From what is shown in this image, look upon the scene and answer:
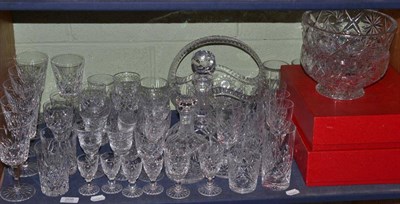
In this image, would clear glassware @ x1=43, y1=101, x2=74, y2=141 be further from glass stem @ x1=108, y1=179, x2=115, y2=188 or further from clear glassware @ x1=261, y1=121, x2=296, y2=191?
clear glassware @ x1=261, y1=121, x2=296, y2=191

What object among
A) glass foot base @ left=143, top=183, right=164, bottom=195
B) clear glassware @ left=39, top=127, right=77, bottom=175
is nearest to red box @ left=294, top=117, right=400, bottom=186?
glass foot base @ left=143, top=183, right=164, bottom=195

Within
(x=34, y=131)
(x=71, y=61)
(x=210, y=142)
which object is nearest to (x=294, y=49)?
→ (x=210, y=142)

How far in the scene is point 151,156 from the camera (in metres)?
1.67

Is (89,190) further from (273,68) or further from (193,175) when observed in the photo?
(273,68)

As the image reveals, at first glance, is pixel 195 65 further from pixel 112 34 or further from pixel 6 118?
pixel 6 118

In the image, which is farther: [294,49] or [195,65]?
[294,49]

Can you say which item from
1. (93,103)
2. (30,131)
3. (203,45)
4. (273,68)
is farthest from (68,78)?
(273,68)

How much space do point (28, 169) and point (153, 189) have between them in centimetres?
35

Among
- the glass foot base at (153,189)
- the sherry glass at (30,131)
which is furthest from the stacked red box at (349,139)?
the sherry glass at (30,131)

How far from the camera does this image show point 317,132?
5.33ft

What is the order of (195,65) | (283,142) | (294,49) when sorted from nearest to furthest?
1. (283,142)
2. (195,65)
3. (294,49)

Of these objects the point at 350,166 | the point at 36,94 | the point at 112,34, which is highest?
the point at 112,34

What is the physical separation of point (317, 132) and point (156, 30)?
0.59m

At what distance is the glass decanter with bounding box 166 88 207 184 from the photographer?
173 cm
